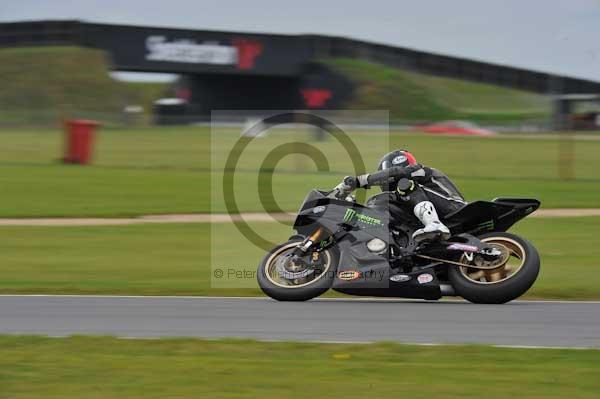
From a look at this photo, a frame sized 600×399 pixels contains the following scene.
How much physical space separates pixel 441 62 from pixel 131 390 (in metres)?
61.0

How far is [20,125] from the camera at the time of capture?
38.2 m

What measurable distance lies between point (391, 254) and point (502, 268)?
3.78 feet

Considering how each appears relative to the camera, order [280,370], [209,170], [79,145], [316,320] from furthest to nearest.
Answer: [79,145]
[209,170]
[316,320]
[280,370]

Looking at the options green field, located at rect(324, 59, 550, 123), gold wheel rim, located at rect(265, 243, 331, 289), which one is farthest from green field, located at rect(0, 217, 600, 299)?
green field, located at rect(324, 59, 550, 123)

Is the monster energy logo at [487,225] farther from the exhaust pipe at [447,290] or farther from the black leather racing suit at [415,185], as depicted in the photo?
the exhaust pipe at [447,290]

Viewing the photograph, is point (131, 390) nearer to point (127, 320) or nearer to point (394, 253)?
point (127, 320)

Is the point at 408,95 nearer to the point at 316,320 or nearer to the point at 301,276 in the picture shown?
the point at 301,276

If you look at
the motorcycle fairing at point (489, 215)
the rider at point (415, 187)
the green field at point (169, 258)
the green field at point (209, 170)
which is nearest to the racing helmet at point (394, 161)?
the rider at point (415, 187)

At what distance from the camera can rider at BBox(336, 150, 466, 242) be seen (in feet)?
34.2

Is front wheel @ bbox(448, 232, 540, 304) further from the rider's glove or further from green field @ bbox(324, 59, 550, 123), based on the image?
green field @ bbox(324, 59, 550, 123)

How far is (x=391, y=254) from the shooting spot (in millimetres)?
10664

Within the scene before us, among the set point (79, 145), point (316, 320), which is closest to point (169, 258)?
point (316, 320)

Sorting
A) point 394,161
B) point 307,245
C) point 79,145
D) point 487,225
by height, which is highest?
point 79,145

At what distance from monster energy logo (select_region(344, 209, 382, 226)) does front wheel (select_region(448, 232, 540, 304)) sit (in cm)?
94
